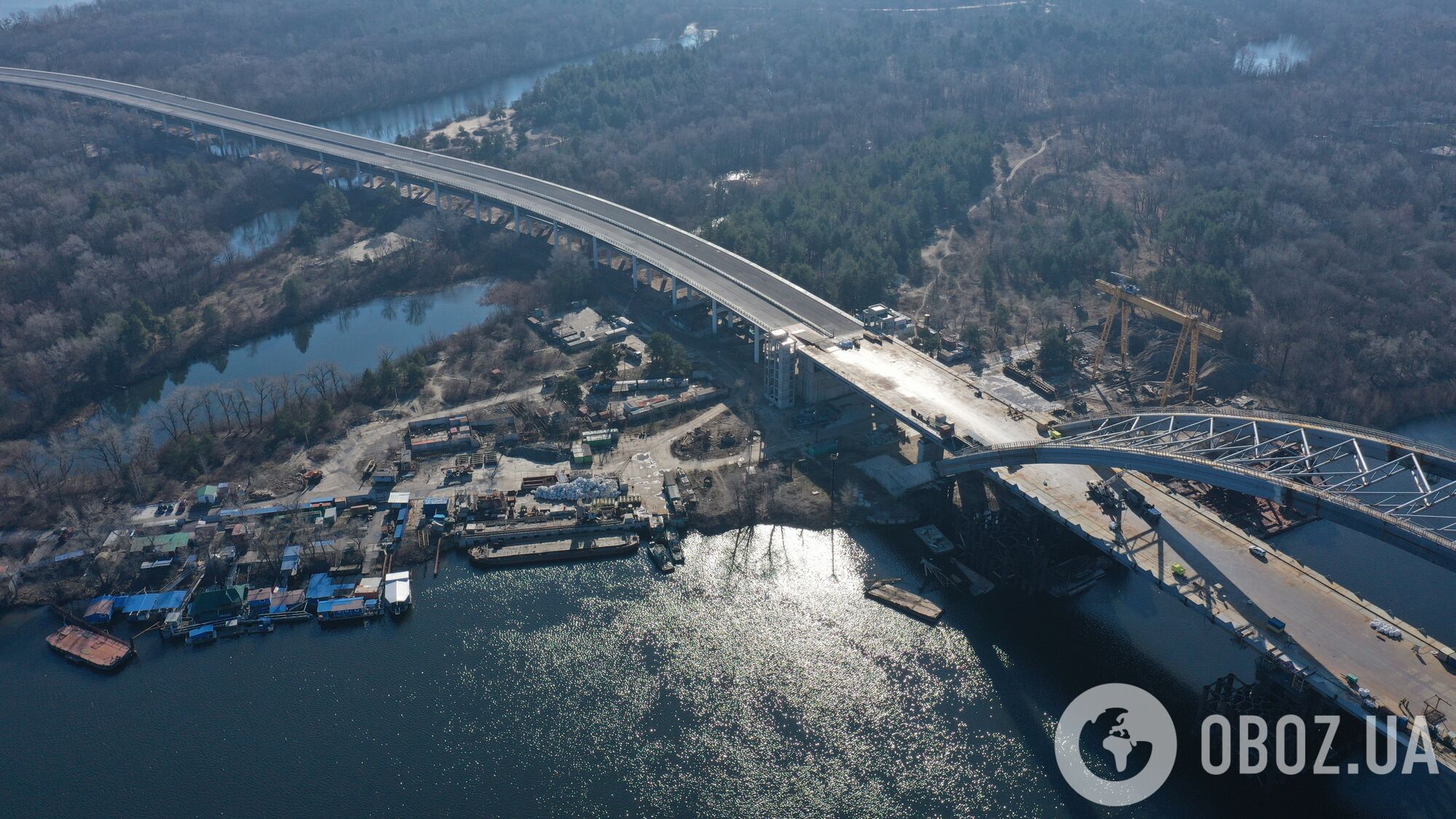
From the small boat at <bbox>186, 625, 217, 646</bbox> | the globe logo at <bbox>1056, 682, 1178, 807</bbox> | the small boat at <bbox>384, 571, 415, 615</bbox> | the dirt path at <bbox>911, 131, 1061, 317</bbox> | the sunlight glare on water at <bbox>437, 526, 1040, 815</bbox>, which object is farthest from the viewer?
the dirt path at <bbox>911, 131, 1061, 317</bbox>

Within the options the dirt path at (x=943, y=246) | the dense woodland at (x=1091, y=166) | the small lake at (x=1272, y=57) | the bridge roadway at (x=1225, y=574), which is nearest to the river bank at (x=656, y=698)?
the bridge roadway at (x=1225, y=574)

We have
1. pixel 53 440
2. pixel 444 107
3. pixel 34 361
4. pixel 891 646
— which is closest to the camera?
pixel 891 646

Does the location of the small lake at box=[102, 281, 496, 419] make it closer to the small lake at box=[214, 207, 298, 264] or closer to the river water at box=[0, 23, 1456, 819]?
the small lake at box=[214, 207, 298, 264]

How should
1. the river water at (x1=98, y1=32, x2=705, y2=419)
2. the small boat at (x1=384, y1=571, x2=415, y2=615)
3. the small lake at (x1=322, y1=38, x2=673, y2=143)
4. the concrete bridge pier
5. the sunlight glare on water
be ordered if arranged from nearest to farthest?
the sunlight glare on water < the small boat at (x1=384, y1=571, x2=415, y2=615) < the concrete bridge pier < the river water at (x1=98, y1=32, x2=705, y2=419) < the small lake at (x1=322, y1=38, x2=673, y2=143)

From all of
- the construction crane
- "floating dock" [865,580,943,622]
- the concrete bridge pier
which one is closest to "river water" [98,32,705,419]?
the concrete bridge pier

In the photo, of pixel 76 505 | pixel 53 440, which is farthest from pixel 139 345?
pixel 76 505

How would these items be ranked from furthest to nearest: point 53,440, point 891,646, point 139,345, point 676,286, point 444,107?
point 444,107 < point 676,286 < point 139,345 < point 53,440 < point 891,646

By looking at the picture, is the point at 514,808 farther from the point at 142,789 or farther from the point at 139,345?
the point at 139,345
